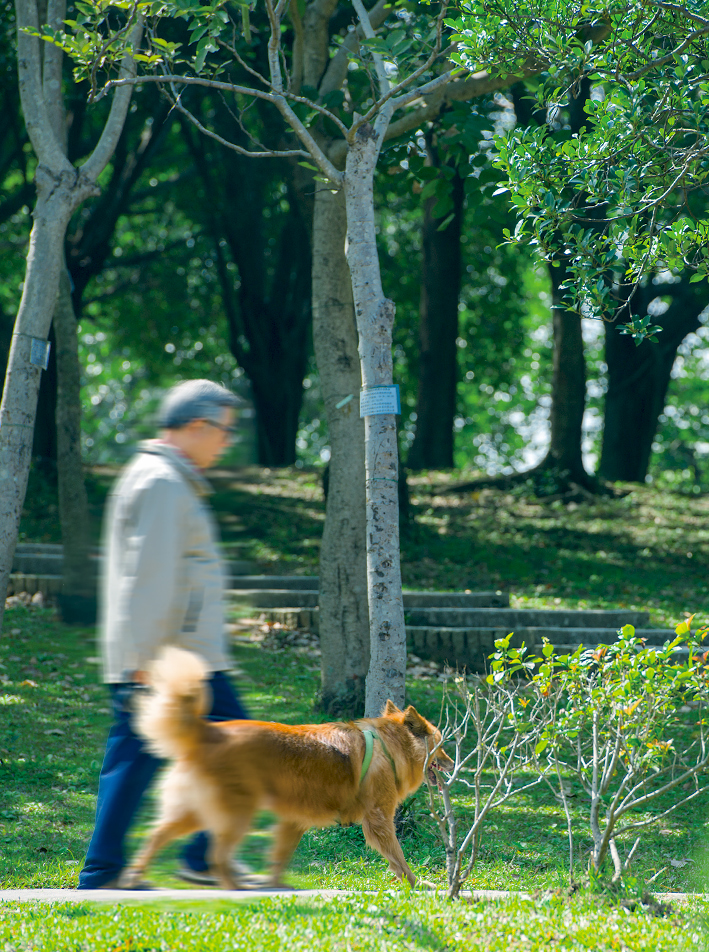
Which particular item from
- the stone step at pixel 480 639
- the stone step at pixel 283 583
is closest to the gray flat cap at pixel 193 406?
the stone step at pixel 480 639

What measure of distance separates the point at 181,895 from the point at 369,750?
1.02 meters

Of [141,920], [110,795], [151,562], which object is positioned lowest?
[141,920]

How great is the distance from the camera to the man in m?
3.45

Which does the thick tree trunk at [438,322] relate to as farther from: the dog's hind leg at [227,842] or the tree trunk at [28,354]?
the dog's hind leg at [227,842]

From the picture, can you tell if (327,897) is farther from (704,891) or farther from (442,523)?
(442,523)

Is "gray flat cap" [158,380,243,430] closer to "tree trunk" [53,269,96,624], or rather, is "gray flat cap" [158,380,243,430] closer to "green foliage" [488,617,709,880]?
"green foliage" [488,617,709,880]

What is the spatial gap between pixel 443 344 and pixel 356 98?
373 inches

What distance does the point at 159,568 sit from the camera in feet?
11.3

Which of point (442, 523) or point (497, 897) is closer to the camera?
point (497, 897)

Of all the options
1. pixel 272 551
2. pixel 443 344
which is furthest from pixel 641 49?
pixel 443 344

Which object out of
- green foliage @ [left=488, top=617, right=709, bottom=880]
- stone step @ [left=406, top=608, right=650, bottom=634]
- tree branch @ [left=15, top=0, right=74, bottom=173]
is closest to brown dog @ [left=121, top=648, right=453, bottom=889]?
green foliage @ [left=488, top=617, right=709, bottom=880]

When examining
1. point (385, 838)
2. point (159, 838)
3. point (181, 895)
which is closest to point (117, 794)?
point (159, 838)

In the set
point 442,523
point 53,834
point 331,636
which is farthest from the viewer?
point 442,523

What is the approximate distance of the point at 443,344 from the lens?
59.6 ft
